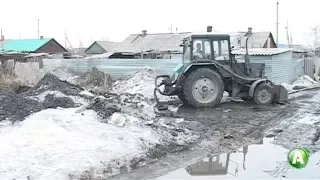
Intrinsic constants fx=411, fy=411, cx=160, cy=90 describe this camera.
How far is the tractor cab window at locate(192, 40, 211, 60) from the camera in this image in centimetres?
1296

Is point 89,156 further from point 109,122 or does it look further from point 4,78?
point 4,78

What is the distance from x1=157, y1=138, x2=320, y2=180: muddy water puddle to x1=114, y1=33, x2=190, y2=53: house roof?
1148 inches

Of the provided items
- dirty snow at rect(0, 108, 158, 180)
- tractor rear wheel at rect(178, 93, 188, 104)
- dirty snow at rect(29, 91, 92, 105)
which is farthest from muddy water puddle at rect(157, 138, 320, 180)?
tractor rear wheel at rect(178, 93, 188, 104)

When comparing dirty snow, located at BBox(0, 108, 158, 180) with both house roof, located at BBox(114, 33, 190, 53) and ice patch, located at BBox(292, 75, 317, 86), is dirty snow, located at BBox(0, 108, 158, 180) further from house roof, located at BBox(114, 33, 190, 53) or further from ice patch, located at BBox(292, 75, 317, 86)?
house roof, located at BBox(114, 33, 190, 53)

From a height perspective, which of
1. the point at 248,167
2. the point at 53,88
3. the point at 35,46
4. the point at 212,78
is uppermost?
the point at 35,46

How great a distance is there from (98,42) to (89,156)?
2072 inches

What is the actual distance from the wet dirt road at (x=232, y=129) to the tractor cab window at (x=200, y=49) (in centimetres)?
169

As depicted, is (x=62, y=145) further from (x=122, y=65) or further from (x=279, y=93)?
(x=122, y=65)

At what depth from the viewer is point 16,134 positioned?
7.44m

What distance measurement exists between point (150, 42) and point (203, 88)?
27.7 m

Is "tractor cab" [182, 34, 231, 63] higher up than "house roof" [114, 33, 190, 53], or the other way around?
"house roof" [114, 33, 190, 53]

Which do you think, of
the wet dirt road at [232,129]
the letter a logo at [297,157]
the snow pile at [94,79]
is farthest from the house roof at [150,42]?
the letter a logo at [297,157]

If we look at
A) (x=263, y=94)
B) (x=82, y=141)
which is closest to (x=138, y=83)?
(x=263, y=94)

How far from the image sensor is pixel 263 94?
530 inches
